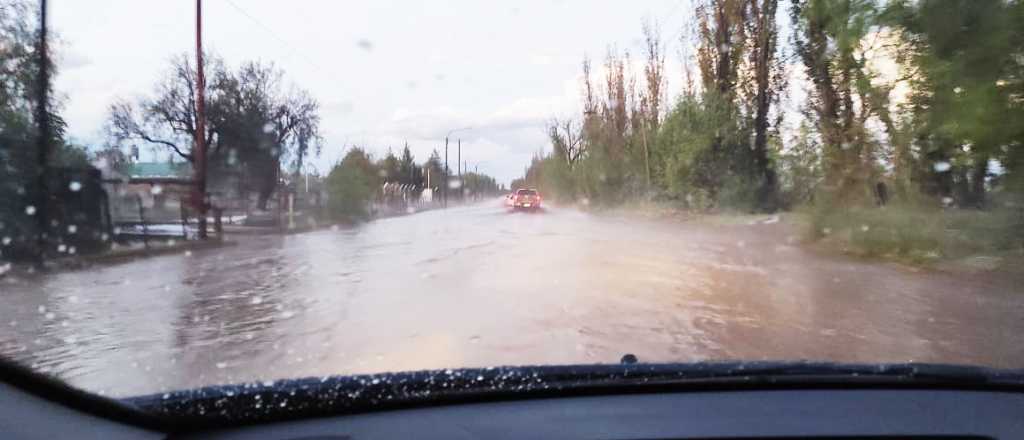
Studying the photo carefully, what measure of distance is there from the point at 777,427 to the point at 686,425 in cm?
26

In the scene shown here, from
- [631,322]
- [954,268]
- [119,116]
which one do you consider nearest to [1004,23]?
[954,268]

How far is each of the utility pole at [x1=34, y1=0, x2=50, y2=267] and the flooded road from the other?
64.8 inches

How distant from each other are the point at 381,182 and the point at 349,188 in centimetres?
1218

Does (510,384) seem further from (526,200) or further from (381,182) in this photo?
(381,182)

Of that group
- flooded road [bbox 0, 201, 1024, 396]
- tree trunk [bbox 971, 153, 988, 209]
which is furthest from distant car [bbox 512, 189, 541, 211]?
tree trunk [bbox 971, 153, 988, 209]

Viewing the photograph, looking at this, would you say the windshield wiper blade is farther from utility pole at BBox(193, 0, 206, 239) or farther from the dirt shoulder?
utility pole at BBox(193, 0, 206, 239)

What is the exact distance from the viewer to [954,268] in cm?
1577

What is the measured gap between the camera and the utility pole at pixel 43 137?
16.1 m

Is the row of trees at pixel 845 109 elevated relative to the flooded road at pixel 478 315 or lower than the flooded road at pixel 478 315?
elevated

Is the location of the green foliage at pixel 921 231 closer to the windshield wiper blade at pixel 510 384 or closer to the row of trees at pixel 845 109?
the row of trees at pixel 845 109

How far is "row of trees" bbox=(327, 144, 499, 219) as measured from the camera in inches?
1735

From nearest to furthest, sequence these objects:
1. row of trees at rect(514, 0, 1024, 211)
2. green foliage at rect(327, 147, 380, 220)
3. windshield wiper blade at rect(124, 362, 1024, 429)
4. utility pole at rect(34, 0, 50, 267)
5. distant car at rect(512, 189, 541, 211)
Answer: windshield wiper blade at rect(124, 362, 1024, 429) < row of trees at rect(514, 0, 1024, 211) < utility pole at rect(34, 0, 50, 267) < green foliage at rect(327, 147, 380, 220) < distant car at rect(512, 189, 541, 211)

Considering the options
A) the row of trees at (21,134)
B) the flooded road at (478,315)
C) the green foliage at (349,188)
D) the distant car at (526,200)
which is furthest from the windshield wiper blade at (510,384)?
the distant car at (526,200)

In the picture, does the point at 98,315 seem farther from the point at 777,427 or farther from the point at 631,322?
the point at 777,427
